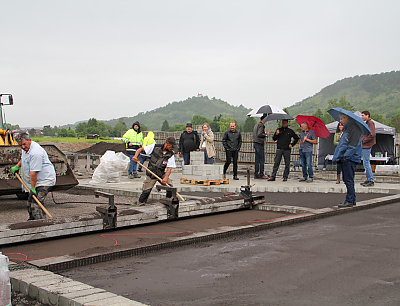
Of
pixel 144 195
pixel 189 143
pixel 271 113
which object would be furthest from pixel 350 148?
pixel 189 143

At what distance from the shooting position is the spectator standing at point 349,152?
9.50m

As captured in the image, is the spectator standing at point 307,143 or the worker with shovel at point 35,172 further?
the spectator standing at point 307,143

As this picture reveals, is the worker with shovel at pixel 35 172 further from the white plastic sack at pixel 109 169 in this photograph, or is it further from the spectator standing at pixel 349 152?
the white plastic sack at pixel 109 169

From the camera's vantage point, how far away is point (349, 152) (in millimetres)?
9461

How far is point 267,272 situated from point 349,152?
527 centimetres

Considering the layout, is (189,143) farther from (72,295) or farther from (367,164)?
(72,295)

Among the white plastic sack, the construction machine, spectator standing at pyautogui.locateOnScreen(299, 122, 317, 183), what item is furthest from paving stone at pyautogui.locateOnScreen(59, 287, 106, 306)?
spectator standing at pyautogui.locateOnScreen(299, 122, 317, 183)

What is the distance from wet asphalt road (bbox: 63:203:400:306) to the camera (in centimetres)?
414

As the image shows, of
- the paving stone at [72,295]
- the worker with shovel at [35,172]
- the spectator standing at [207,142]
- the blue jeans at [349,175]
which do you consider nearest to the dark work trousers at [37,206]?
the worker with shovel at [35,172]

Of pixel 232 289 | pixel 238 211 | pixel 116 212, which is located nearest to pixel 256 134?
pixel 238 211

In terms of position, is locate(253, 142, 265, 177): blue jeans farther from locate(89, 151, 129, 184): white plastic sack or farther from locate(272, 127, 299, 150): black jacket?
locate(89, 151, 129, 184): white plastic sack

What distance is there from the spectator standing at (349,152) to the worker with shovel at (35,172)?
5.78 m

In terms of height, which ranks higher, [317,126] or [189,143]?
[317,126]

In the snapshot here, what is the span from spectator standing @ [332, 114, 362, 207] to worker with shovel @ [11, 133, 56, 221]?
5.78 meters
